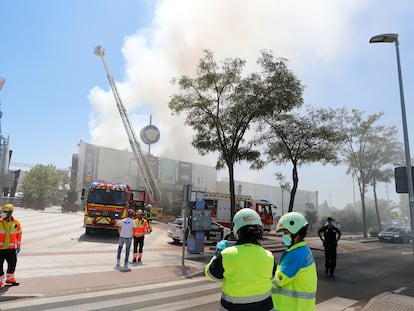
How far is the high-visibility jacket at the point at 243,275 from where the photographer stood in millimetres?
2576

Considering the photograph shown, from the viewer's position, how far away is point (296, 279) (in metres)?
2.79

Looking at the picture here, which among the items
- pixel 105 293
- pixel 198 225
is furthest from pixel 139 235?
pixel 105 293

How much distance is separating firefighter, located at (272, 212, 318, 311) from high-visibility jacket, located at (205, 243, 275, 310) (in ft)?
0.54

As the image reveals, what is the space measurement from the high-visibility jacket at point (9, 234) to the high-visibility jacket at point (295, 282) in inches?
250

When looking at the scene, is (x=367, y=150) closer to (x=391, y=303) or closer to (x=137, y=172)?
(x=391, y=303)

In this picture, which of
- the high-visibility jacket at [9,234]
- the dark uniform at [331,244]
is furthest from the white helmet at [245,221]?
the dark uniform at [331,244]

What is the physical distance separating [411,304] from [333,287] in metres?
2.01

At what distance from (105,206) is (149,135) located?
41008 millimetres

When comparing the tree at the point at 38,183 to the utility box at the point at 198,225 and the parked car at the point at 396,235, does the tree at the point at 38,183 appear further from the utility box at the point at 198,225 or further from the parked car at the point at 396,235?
the parked car at the point at 396,235

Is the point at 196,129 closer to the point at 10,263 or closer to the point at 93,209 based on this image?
the point at 93,209

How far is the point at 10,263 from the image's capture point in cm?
700

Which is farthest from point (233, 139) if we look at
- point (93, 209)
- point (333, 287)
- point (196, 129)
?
point (333, 287)

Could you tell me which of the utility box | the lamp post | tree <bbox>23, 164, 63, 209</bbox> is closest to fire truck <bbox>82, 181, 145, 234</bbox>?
the utility box

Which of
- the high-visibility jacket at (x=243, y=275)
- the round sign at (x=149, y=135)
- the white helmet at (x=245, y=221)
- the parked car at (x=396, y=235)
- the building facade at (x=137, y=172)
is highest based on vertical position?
the round sign at (x=149, y=135)
